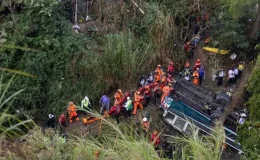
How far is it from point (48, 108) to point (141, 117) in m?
2.75

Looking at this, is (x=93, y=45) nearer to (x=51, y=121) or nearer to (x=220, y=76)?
(x=51, y=121)

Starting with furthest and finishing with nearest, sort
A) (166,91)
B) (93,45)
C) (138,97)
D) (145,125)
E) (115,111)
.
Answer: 1. (93,45)
2. (138,97)
3. (166,91)
4. (115,111)
5. (145,125)

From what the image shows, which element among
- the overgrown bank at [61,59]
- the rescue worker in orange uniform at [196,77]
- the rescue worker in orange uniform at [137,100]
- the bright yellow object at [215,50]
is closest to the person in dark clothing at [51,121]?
the overgrown bank at [61,59]

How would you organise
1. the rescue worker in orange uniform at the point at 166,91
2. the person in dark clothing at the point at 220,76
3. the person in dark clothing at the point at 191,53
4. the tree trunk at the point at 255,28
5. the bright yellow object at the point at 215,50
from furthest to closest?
the person in dark clothing at the point at 191,53 < the bright yellow object at the point at 215,50 < the tree trunk at the point at 255,28 < the person in dark clothing at the point at 220,76 < the rescue worker in orange uniform at the point at 166,91

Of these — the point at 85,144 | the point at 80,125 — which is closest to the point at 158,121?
the point at 80,125

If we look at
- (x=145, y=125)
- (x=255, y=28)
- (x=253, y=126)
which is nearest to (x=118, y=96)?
(x=145, y=125)

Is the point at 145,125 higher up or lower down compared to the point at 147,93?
lower down

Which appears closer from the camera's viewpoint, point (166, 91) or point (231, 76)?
point (166, 91)

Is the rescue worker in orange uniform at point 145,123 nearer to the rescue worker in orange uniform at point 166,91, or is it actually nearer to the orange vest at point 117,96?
the rescue worker in orange uniform at point 166,91

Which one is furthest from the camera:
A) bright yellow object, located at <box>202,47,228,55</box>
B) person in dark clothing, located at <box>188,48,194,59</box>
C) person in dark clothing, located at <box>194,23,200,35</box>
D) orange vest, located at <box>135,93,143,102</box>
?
person in dark clothing, located at <box>194,23,200,35</box>

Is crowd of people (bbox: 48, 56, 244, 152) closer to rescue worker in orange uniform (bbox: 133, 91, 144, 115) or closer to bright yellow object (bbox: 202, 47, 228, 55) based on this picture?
rescue worker in orange uniform (bbox: 133, 91, 144, 115)

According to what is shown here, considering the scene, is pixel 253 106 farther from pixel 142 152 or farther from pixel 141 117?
pixel 142 152

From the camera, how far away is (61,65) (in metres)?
13.4

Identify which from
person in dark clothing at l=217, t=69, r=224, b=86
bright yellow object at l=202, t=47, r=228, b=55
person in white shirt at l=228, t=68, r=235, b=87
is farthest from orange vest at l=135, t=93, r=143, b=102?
bright yellow object at l=202, t=47, r=228, b=55
